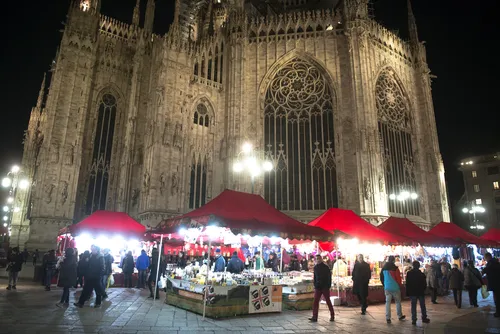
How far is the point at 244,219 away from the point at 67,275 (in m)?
6.26

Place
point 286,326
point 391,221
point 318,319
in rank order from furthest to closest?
1. point 391,221
2. point 318,319
3. point 286,326

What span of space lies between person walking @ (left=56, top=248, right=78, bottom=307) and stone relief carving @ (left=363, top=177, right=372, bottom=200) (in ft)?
69.6

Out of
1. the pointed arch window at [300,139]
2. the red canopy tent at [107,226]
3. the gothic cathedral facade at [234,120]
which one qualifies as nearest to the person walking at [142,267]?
the red canopy tent at [107,226]

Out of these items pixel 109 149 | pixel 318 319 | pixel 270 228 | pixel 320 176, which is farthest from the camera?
pixel 109 149

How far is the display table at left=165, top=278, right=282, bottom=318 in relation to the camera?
10031 mm

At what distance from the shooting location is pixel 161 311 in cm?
1059

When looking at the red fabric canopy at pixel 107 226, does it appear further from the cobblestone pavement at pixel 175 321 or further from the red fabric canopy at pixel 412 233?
the red fabric canopy at pixel 412 233

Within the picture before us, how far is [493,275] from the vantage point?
11008 millimetres

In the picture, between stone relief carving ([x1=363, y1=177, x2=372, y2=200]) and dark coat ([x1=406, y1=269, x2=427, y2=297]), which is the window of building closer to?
stone relief carving ([x1=363, y1=177, x2=372, y2=200])

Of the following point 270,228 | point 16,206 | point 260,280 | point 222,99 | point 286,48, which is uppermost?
point 286,48

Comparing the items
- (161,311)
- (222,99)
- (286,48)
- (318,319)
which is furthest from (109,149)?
(318,319)

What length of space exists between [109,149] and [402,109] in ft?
95.3

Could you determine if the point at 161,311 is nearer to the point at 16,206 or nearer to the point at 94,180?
the point at 94,180

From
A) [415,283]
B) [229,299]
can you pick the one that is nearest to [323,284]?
[415,283]
